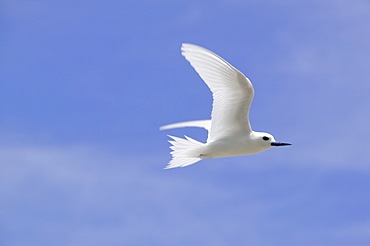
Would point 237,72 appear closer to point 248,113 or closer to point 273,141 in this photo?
point 248,113

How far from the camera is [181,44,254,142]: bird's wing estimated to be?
15.2m

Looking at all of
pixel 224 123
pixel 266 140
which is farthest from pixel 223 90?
pixel 266 140

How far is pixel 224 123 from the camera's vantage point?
16.5 m

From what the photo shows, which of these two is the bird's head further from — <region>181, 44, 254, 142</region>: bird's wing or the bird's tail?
the bird's tail

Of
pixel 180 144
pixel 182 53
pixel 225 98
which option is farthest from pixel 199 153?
pixel 182 53

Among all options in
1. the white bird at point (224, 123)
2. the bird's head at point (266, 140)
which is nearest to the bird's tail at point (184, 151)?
the white bird at point (224, 123)

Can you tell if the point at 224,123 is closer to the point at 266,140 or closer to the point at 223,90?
the point at 223,90

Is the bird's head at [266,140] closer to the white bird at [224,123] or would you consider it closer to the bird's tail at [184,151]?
the white bird at [224,123]

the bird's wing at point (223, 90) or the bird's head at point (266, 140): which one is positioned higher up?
the bird's wing at point (223, 90)

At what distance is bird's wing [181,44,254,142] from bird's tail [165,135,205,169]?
1.48 feet

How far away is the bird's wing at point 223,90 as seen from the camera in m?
15.2

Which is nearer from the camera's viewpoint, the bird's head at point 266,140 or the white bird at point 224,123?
the white bird at point 224,123

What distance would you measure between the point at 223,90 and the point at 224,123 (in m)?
0.96

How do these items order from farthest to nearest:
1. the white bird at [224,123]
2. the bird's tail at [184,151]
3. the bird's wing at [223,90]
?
the bird's tail at [184,151] < the white bird at [224,123] < the bird's wing at [223,90]
